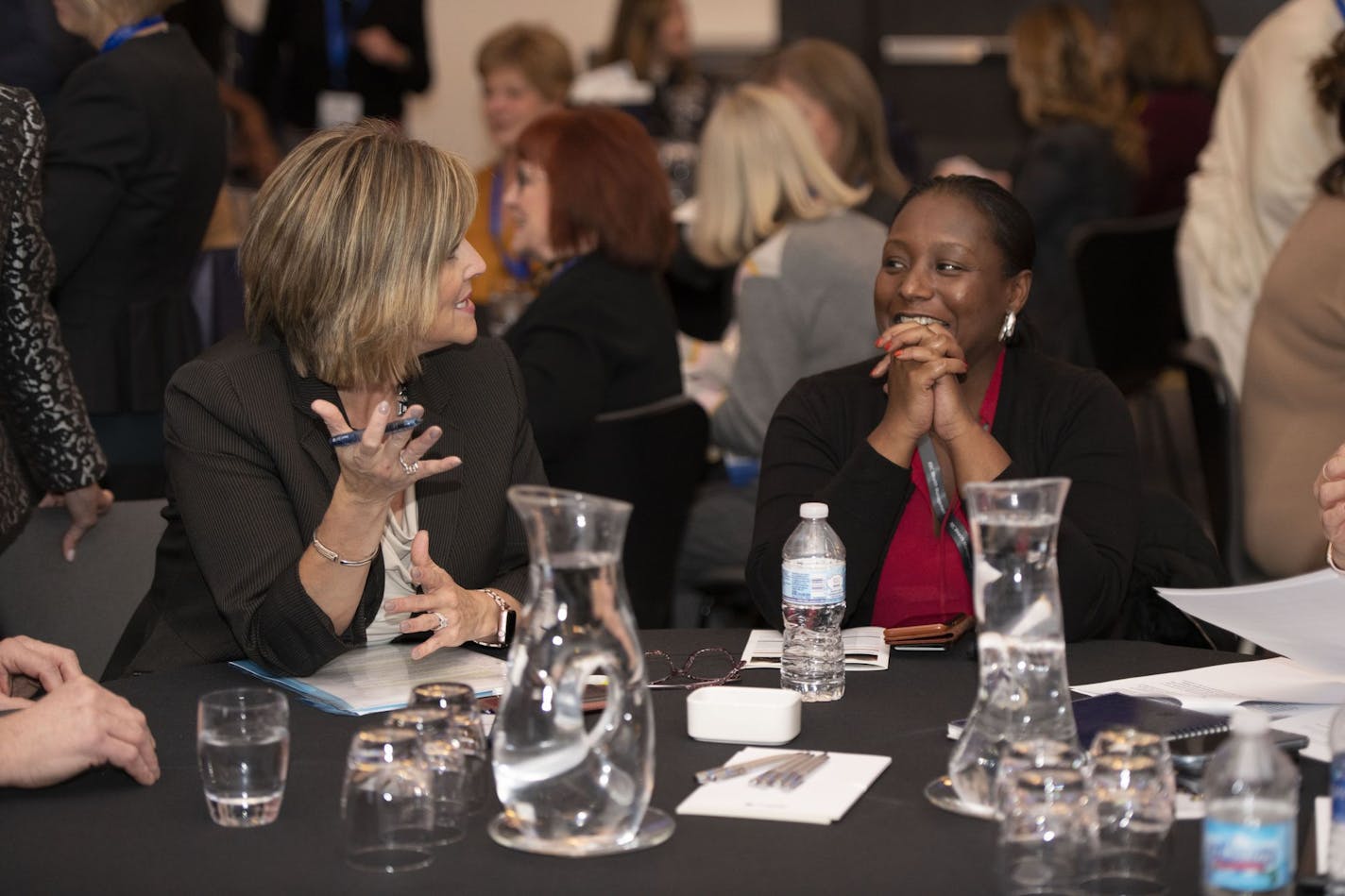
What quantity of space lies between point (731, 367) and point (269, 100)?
12.5 ft

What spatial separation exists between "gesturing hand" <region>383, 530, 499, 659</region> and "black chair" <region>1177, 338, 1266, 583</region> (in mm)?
1824

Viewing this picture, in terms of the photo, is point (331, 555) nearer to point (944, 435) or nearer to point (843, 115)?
point (944, 435)

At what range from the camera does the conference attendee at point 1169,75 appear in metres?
6.45

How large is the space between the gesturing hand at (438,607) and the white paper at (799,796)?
0.56 metres

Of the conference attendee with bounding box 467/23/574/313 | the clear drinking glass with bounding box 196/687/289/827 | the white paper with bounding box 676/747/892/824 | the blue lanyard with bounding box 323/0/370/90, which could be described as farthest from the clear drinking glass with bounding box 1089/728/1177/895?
the blue lanyard with bounding box 323/0/370/90

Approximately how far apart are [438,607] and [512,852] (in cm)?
65

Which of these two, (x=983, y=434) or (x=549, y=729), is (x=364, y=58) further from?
(x=549, y=729)

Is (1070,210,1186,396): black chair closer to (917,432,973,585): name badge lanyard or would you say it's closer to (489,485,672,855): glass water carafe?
(917,432,973,585): name badge lanyard

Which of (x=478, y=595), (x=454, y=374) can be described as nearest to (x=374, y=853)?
(x=478, y=595)

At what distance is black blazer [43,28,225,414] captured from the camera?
3.31 meters

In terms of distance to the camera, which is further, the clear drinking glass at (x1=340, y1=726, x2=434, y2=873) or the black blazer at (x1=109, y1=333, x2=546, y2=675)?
the black blazer at (x1=109, y1=333, x2=546, y2=675)

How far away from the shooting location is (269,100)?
704cm

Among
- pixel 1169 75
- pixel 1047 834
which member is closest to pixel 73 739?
pixel 1047 834

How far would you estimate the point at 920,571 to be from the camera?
2.32m
